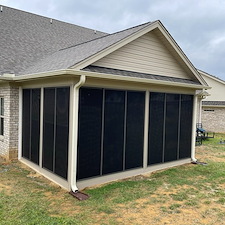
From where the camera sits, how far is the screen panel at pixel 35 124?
272 inches

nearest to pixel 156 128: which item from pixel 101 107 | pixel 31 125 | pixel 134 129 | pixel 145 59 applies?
pixel 134 129

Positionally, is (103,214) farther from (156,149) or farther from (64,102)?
(156,149)

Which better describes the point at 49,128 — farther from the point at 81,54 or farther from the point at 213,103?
the point at 213,103

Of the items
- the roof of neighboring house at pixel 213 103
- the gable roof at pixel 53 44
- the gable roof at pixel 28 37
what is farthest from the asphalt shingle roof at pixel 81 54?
the roof of neighboring house at pixel 213 103

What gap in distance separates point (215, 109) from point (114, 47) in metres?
16.5

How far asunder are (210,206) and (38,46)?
29.4 feet

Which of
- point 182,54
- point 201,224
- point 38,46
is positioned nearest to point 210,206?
point 201,224

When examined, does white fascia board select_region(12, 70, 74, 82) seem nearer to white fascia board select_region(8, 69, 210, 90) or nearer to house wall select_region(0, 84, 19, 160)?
white fascia board select_region(8, 69, 210, 90)

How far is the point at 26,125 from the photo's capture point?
25.0ft

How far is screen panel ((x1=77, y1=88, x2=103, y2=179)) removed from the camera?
18.5 ft

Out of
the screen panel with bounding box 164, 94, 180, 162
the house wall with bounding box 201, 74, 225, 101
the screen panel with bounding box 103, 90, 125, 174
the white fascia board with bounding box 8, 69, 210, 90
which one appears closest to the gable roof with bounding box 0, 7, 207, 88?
the white fascia board with bounding box 8, 69, 210, 90

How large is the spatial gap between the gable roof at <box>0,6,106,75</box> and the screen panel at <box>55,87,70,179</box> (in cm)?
277

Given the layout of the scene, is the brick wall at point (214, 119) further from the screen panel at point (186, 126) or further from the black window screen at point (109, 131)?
the black window screen at point (109, 131)

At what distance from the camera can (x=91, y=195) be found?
5.32 meters
